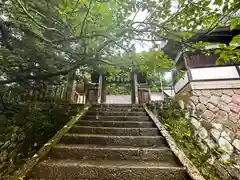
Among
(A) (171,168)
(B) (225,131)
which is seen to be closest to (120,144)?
(A) (171,168)

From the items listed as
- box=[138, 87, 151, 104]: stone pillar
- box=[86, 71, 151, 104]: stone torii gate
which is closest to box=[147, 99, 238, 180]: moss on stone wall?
box=[86, 71, 151, 104]: stone torii gate

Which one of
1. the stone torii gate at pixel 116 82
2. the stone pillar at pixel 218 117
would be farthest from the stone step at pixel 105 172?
the stone torii gate at pixel 116 82

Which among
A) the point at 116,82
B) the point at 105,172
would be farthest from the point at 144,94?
the point at 105,172

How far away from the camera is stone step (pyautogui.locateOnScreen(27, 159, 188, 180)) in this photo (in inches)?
67.5

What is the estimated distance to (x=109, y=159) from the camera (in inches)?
83.9

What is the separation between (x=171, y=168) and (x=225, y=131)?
4213 millimetres

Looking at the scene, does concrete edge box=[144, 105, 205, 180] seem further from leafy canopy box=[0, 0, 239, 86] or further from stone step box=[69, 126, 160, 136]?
leafy canopy box=[0, 0, 239, 86]

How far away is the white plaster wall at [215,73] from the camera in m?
6.04

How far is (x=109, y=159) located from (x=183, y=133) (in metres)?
2.62

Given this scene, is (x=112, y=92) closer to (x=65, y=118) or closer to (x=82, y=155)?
(x=65, y=118)

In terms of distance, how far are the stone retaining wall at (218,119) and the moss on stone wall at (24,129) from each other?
452cm

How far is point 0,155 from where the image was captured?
333cm

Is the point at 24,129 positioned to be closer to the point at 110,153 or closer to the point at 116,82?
the point at 110,153

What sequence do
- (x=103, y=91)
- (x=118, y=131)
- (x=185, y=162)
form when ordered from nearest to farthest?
1. (x=185, y=162)
2. (x=118, y=131)
3. (x=103, y=91)
